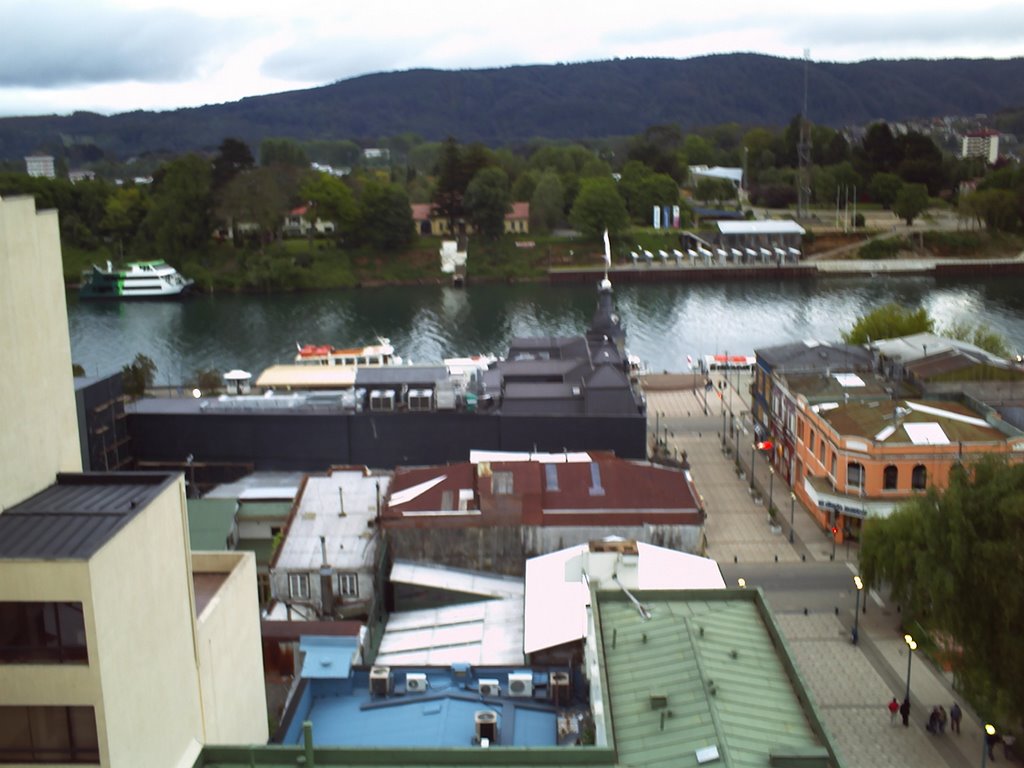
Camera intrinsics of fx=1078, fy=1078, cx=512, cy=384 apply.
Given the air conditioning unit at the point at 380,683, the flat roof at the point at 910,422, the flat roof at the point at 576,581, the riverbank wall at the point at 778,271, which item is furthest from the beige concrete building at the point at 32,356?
the riverbank wall at the point at 778,271

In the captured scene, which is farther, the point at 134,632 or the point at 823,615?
the point at 823,615

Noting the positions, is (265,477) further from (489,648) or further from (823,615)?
(823,615)

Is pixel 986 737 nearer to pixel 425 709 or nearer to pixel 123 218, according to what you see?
pixel 425 709

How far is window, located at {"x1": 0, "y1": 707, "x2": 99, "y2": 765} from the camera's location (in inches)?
168

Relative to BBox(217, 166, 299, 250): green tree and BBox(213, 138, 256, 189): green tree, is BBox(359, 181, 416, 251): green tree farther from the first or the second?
BBox(213, 138, 256, 189): green tree

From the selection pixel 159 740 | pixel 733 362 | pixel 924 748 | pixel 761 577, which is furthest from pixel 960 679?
pixel 733 362

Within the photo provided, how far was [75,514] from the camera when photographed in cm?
444

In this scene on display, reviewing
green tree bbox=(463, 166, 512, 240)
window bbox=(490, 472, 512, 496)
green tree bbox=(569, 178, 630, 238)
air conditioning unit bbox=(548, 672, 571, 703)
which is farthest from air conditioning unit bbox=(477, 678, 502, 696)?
green tree bbox=(463, 166, 512, 240)

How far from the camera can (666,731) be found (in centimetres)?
623

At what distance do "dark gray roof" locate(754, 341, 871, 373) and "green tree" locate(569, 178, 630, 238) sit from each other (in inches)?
1167

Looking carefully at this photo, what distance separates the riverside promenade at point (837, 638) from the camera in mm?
9422

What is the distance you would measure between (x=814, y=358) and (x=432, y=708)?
1206 cm

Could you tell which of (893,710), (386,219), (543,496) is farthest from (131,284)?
(893,710)

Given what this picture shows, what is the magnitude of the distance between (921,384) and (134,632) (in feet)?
48.7
